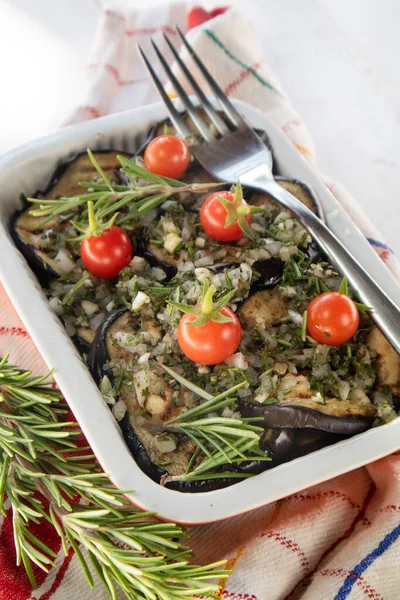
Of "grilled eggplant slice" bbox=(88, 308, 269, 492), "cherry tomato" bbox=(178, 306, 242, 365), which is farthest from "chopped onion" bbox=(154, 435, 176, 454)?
"cherry tomato" bbox=(178, 306, 242, 365)

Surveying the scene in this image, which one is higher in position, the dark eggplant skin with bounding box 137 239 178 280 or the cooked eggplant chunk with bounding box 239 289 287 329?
the dark eggplant skin with bounding box 137 239 178 280

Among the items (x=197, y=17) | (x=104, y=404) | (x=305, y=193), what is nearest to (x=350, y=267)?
(x=305, y=193)

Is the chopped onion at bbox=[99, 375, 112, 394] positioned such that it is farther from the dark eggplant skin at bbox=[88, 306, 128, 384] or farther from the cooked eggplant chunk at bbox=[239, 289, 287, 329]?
the cooked eggplant chunk at bbox=[239, 289, 287, 329]

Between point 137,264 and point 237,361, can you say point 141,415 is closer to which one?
point 237,361

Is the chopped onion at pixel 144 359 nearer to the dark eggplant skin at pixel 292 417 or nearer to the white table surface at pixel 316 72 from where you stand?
the dark eggplant skin at pixel 292 417

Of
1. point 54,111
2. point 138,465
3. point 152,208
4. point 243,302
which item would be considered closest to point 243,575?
point 138,465

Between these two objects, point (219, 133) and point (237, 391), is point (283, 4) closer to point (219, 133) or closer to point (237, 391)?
point (219, 133)
